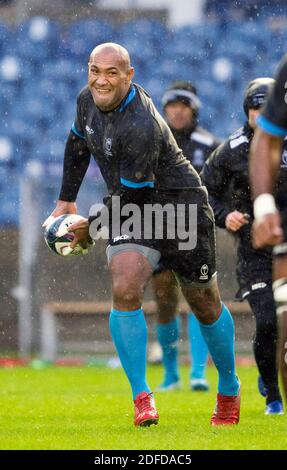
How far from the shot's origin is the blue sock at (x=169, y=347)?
9234mm

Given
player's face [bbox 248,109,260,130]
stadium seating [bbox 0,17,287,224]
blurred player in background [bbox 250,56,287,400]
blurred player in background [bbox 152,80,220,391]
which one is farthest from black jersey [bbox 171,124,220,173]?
stadium seating [bbox 0,17,287,224]

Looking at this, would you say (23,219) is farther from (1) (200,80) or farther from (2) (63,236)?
(2) (63,236)

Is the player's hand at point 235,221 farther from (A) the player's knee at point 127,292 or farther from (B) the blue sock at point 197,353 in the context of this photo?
(B) the blue sock at point 197,353

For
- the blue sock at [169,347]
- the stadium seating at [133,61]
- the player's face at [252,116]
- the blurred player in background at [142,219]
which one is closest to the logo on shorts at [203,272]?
the blurred player in background at [142,219]

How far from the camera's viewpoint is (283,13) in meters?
17.4

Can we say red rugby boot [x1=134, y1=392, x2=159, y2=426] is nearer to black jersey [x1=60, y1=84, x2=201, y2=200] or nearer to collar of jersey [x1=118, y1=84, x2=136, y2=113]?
black jersey [x1=60, y1=84, x2=201, y2=200]

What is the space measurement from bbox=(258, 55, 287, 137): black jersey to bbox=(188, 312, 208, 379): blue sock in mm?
5140

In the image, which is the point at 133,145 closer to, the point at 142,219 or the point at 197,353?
the point at 142,219

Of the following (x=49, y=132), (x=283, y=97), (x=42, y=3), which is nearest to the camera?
(x=283, y=97)

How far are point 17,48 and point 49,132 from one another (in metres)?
1.62

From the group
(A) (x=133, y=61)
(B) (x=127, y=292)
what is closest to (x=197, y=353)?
(B) (x=127, y=292)

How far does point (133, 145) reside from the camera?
5941 millimetres

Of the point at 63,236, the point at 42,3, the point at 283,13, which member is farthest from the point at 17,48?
the point at 63,236

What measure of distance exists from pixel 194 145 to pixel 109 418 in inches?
134
